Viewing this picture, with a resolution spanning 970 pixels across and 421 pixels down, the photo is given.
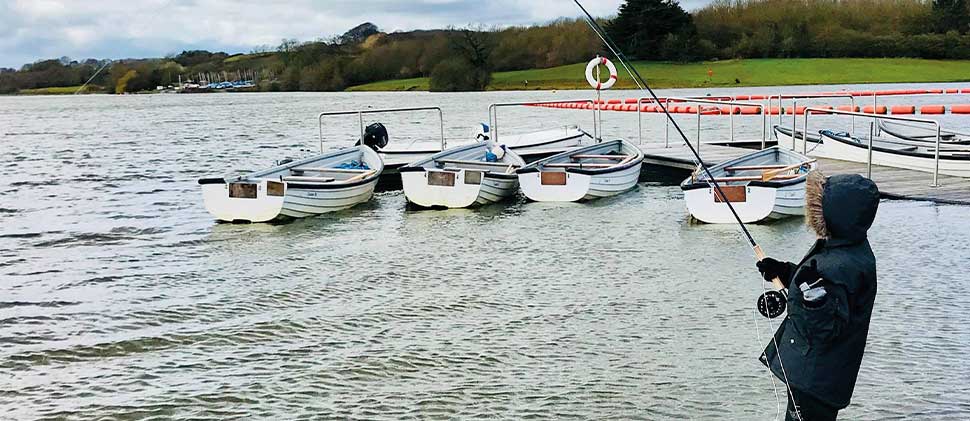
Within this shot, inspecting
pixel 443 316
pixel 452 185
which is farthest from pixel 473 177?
pixel 443 316

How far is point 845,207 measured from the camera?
4.18 m

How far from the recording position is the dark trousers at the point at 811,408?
441cm

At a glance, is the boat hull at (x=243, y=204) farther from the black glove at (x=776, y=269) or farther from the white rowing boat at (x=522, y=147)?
the black glove at (x=776, y=269)

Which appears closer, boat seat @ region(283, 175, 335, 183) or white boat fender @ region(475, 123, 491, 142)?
boat seat @ region(283, 175, 335, 183)

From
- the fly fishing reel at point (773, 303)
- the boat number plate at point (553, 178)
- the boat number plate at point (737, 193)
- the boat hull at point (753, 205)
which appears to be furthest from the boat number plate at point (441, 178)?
the fly fishing reel at point (773, 303)

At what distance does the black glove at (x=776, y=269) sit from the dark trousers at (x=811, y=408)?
0.58 meters

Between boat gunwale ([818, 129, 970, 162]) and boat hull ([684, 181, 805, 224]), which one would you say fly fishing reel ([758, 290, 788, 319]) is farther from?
boat gunwale ([818, 129, 970, 162])

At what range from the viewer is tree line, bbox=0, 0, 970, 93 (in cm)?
11344

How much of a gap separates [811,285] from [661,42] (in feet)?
370

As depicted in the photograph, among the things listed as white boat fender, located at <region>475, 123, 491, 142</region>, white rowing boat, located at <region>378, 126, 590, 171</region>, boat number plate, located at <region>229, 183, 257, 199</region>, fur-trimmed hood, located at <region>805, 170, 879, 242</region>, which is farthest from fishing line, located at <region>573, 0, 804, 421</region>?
white rowing boat, located at <region>378, 126, 590, 171</region>

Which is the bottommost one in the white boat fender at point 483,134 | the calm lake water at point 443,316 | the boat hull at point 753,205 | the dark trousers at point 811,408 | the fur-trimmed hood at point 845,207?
the calm lake water at point 443,316

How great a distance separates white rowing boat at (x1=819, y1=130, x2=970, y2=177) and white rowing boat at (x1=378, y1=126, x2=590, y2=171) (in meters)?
6.96

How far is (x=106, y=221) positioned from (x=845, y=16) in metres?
131

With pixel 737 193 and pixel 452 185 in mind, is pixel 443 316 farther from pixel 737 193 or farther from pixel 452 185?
pixel 452 185
